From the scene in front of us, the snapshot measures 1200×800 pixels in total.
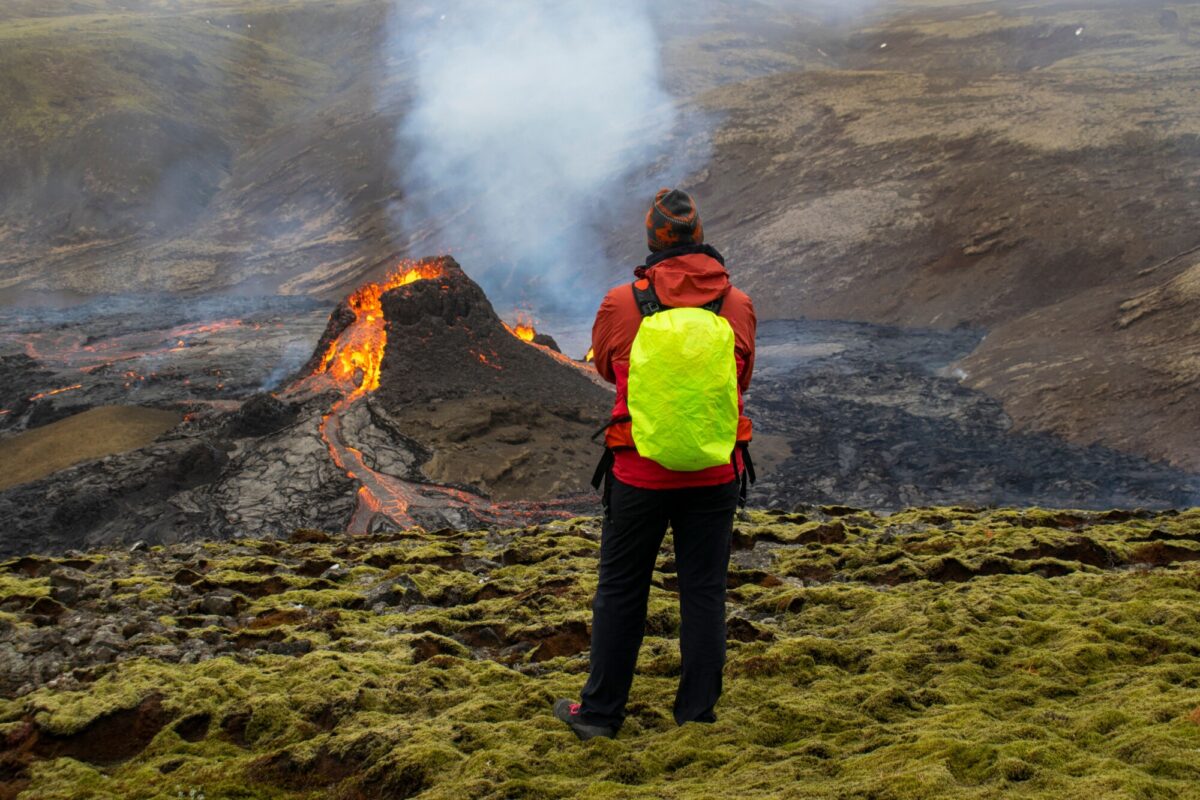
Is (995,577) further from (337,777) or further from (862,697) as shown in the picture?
(337,777)

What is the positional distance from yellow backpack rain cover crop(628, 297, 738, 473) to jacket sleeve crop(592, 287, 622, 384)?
0.30 metres

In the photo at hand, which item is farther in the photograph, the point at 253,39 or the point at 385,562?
the point at 253,39

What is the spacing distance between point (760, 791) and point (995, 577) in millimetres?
4116

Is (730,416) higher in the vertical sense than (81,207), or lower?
lower

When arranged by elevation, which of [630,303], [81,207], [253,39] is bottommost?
[630,303]

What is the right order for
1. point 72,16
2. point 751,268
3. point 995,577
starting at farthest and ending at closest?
1. point 72,16
2. point 751,268
3. point 995,577

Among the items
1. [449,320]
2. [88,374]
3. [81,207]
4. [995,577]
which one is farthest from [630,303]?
[81,207]

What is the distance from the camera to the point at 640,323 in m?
4.53

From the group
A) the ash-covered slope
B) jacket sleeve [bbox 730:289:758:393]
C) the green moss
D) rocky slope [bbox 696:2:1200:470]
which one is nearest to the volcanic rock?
the ash-covered slope

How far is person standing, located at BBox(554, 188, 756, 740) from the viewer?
4285 millimetres

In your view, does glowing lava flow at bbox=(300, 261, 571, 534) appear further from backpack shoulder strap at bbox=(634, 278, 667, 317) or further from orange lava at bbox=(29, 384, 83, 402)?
backpack shoulder strap at bbox=(634, 278, 667, 317)

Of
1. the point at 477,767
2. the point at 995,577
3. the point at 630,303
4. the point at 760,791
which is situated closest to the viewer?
the point at 760,791

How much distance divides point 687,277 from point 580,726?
6.93 ft

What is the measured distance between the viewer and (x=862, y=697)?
4.84 m
